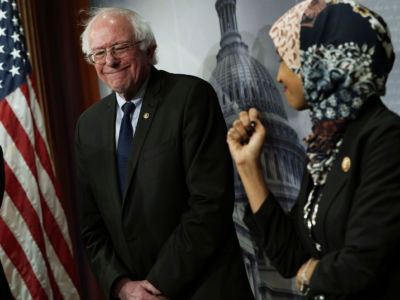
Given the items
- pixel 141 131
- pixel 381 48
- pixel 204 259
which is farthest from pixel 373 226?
pixel 141 131

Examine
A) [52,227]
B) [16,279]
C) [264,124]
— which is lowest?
[16,279]

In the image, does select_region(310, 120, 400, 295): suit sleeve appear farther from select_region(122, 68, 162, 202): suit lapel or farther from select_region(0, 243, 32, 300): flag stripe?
select_region(0, 243, 32, 300): flag stripe

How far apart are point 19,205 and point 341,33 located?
2242 millimetres

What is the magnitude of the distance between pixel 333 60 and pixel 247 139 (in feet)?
1.25

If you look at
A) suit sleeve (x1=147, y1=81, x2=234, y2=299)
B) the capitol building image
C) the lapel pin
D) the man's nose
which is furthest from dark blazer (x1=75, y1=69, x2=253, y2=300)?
the lapel pin

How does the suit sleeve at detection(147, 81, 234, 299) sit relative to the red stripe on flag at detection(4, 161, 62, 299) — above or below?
above

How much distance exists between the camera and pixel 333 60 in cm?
140

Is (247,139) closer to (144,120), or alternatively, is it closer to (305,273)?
(305,273)

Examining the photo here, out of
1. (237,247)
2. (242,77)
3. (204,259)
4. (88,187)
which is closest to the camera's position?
(204,259)

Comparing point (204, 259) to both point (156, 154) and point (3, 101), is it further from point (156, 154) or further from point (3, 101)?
point (3, 101)

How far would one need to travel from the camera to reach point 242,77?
2953 millimetres

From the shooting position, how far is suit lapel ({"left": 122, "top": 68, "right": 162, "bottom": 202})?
2.33 m

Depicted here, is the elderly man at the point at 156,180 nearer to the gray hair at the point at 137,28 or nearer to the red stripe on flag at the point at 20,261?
the gray hair at the point at 137,28

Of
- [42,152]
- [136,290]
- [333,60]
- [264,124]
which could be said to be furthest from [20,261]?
[333,60]
